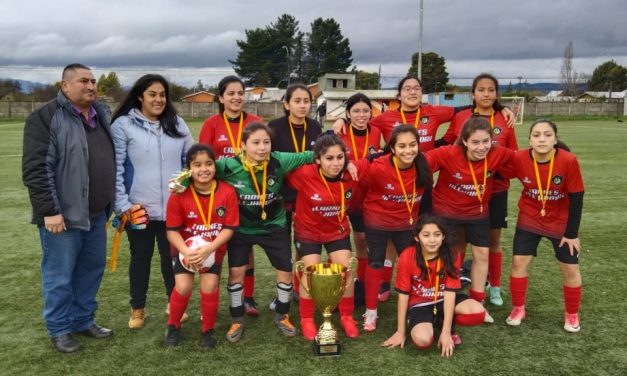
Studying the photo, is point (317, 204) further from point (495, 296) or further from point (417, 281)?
point (495, 296)

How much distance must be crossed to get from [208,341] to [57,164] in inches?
57.5

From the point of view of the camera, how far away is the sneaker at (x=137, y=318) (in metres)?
3.67

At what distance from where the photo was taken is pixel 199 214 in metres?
3.35

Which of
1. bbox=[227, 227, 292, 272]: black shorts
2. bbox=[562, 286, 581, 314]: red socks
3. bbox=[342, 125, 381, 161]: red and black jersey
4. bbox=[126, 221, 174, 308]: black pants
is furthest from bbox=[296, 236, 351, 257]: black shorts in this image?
bbox=[562, 286, 581, 314]: red socks

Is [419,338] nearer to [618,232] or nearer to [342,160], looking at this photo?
[342,160]

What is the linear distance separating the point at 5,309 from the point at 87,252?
1116mm

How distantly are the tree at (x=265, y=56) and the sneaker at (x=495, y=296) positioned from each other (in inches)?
2300

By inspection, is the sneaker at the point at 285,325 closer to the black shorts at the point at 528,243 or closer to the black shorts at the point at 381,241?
the black shorts at the point at 381,241

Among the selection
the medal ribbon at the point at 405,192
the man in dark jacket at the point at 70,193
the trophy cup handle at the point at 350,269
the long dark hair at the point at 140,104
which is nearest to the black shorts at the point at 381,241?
the medal ribbon at the point at 405,192

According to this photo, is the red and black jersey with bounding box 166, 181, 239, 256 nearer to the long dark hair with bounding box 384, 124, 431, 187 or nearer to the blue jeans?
the blue jeans

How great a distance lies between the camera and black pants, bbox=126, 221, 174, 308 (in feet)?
11.8

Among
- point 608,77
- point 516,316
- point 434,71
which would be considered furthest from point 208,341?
point 608,77

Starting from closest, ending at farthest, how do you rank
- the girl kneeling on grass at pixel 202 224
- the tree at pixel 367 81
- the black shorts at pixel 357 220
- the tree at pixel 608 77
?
the girl kneeling on grass at pixel 202 224 → the black shorts at pixel 357 220 → the tree at pixel 608 77 → the tree at pixel 367 81

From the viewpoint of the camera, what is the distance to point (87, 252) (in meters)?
3.47
